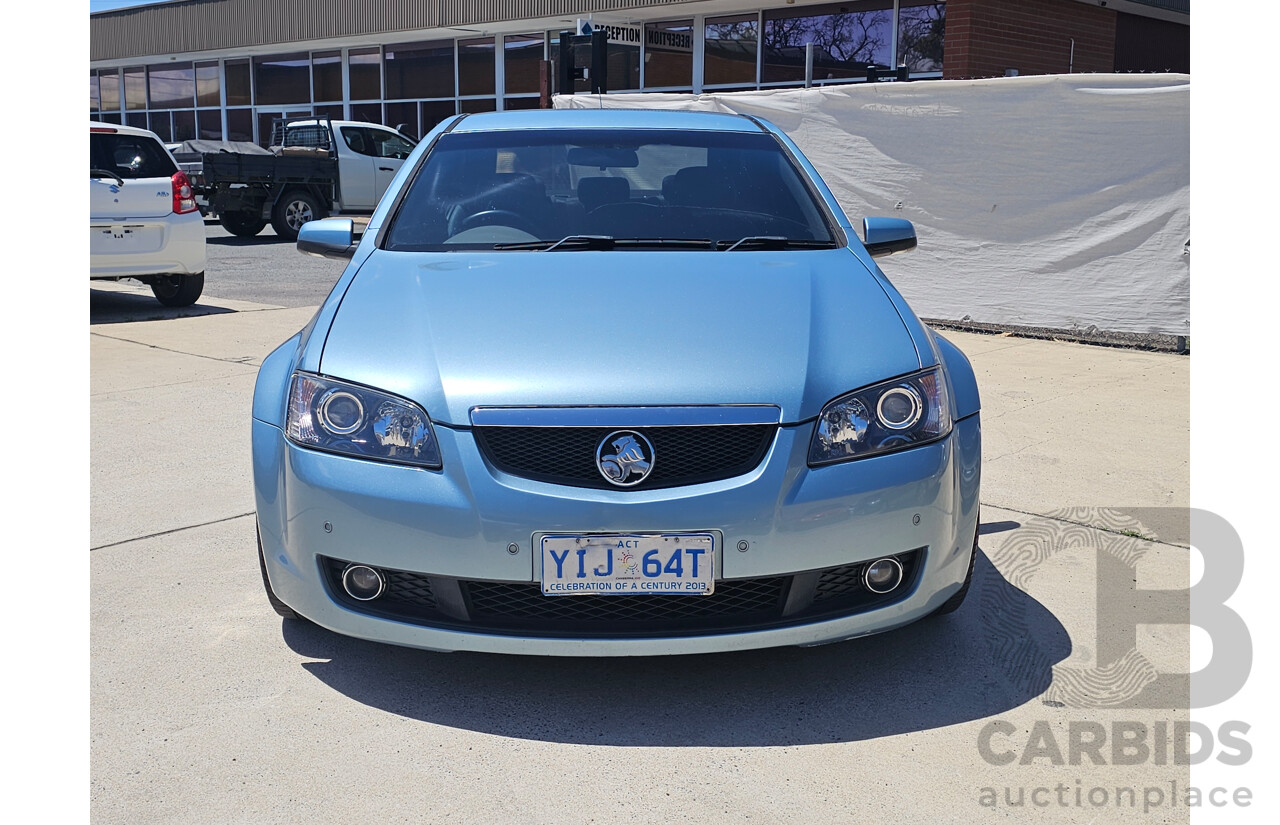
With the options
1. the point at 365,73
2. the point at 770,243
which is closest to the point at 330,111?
the point at 365,73

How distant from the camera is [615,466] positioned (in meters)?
2.71

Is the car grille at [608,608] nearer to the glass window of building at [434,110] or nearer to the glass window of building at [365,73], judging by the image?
the glass window of building at [434,110]

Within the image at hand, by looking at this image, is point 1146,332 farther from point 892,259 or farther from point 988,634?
point 988,634

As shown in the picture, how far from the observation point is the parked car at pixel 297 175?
17141 millimetres

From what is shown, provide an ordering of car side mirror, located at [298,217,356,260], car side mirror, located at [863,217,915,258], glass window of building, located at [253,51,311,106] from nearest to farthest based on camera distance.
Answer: car side mirror, located at [298,217,356,260], car side mirror, located at [863,217,915,258], glass window of building, located at [253,51,311,106]

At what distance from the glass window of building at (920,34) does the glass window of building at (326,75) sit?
48.6ft

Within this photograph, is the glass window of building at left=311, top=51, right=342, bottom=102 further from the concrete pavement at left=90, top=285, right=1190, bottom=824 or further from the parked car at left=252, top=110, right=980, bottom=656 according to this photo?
the parked car at left=252, top=110, right=980, bottom=656

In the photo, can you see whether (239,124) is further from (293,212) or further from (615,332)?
(615,332)

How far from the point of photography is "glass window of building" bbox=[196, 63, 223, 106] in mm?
30047

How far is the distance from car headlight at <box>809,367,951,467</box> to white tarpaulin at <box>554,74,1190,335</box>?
5.83 metres

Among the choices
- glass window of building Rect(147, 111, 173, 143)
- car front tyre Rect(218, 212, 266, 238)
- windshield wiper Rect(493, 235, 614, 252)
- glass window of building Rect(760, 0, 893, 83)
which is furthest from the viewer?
glass window of building Rect(147, 111, 173, 143)

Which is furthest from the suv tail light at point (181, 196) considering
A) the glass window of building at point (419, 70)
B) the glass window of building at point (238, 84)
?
the glass window of building at point (238, 84)

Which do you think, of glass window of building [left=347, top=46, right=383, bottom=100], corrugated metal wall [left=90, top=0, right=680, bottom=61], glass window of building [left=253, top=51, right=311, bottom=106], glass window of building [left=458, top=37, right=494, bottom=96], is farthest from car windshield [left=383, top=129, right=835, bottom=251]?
glass window of building [left=253, top=51, right=311, bottom=106]

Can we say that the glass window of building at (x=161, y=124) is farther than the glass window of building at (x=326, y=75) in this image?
Yes
